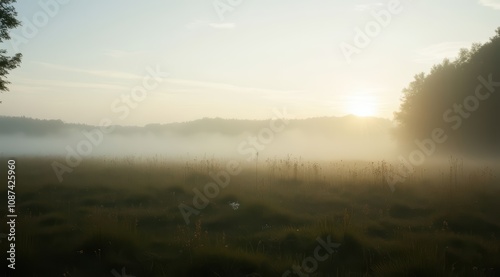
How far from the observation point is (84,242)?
7.20m

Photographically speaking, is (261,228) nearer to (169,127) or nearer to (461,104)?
(461,104)

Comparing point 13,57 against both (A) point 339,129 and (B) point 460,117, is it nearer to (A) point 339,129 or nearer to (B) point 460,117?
(B) point 460,117

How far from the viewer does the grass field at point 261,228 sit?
6.45 m

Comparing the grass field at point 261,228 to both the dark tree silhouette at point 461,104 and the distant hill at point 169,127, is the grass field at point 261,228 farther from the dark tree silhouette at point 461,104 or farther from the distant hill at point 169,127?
the distant hill at point 169,127

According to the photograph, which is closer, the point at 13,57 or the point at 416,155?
the point at 13,57

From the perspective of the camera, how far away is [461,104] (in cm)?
3875

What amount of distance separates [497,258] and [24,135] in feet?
511

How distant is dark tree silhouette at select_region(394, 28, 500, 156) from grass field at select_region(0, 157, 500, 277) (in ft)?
75.4

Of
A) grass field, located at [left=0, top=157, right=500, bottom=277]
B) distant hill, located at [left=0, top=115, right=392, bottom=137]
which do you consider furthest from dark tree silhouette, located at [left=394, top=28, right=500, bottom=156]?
distant hill, located at [left=0, top=115, right=392, bottom=137]

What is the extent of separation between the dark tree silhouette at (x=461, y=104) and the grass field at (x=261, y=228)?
2299 centimetres

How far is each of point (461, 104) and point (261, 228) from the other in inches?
1426

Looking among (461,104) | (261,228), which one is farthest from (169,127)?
(261,228)

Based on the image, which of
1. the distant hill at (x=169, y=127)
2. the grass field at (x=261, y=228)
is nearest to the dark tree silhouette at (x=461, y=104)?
the grass field at (x=261, y=228)

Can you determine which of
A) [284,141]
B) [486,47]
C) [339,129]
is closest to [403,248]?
[486,47]
